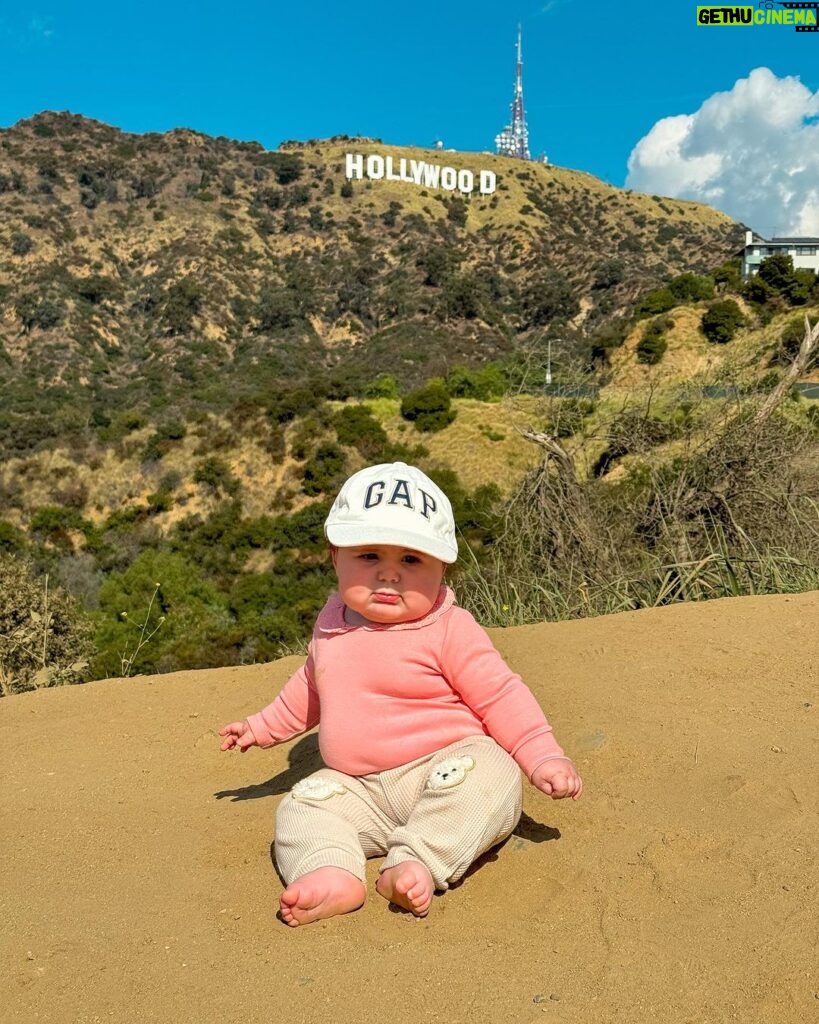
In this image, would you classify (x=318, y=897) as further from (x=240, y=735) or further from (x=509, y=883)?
(x=240, y=735)

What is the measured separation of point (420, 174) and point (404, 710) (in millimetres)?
75147

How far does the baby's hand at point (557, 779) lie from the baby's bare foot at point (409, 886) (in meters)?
0.35

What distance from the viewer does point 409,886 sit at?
2.03m

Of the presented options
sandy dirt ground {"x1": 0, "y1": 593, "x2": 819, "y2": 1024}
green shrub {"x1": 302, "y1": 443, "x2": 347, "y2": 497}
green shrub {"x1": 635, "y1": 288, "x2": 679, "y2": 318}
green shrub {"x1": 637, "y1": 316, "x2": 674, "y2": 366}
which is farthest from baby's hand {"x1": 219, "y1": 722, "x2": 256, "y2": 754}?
green shrub {"x1": 635, "y1": 288, "x2": 679, "y2": 318}

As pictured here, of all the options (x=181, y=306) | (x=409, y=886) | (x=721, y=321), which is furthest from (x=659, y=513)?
(x=181, y=306)

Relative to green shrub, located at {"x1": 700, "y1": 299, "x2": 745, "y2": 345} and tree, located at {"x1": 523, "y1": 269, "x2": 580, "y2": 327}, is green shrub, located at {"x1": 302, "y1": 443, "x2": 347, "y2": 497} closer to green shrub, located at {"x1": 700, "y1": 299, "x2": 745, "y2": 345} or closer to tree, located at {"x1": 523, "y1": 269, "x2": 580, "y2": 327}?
green shrub, located at {"x1": 700, "y1": 299, "x2": 745, "y2": 345}

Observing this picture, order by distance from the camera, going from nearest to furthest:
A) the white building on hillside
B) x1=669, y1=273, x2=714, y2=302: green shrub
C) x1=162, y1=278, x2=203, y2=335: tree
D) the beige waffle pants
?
the beige waffle pants < x1=669, y1=273, x2=714, y2=302: green shrub < x1=162, y1=278, x2=203, y2=335: tree < the white building on hillside

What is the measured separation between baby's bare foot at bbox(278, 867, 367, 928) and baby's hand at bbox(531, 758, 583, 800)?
502 mm

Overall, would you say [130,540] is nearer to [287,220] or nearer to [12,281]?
[12,281]

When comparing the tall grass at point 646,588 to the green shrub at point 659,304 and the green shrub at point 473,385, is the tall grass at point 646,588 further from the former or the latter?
the green shrub at point 659,304

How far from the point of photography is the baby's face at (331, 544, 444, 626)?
2.38 metres

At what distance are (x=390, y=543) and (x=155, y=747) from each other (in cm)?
184

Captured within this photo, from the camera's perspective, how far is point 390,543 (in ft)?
7.55

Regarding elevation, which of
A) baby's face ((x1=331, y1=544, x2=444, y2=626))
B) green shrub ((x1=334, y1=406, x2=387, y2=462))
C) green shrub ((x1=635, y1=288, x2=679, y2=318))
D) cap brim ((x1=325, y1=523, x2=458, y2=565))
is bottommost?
baby's face ((x1=331, y1=544, x2=444, y2=626))
